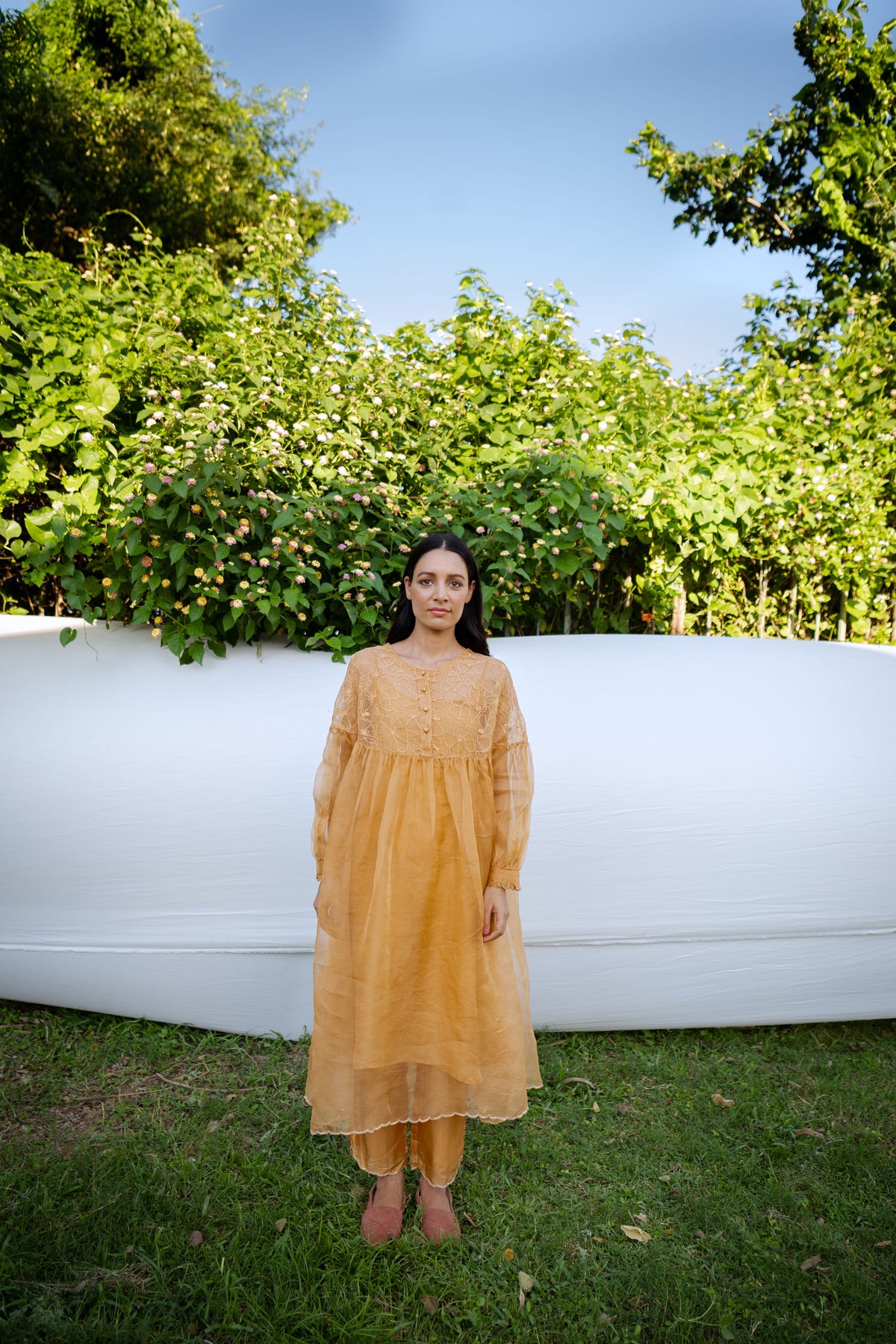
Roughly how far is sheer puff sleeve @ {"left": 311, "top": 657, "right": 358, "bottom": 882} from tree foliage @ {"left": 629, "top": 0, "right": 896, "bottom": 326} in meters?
4.48

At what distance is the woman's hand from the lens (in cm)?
192

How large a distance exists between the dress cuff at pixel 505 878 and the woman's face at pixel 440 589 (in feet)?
1.79

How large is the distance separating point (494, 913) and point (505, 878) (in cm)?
8

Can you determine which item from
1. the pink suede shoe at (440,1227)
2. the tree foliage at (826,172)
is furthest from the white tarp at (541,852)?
the tree foliage at (826,172)

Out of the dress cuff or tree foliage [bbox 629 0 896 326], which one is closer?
the dress cuff

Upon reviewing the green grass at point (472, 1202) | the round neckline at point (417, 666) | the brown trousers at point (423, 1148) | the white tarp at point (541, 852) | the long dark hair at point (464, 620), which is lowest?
the green grass at point (472, 1202)

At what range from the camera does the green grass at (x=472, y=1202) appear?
182 centimetres

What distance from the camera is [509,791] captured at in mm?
1922

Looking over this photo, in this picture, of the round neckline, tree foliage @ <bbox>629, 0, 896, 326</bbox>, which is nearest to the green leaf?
the round neckline

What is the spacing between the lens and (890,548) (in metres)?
3.89

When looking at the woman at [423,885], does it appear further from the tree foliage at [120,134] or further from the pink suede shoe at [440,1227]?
the tree foliage at [120,134]

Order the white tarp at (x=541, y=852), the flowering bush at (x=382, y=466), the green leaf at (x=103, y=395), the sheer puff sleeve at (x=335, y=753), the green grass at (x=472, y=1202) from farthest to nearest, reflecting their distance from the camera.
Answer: the green leaf at (x=103, y=395), the flowering bush at (x=382, y=466), the white tarp at (x=541, y=852), the sheer puff sleeve at (x=335, y=753), the green grass at (x=472, y=1202)

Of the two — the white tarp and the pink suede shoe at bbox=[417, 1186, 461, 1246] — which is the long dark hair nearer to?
the white tarp

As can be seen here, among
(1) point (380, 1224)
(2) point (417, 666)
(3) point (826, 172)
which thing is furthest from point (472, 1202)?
(3) point (826, 172)
